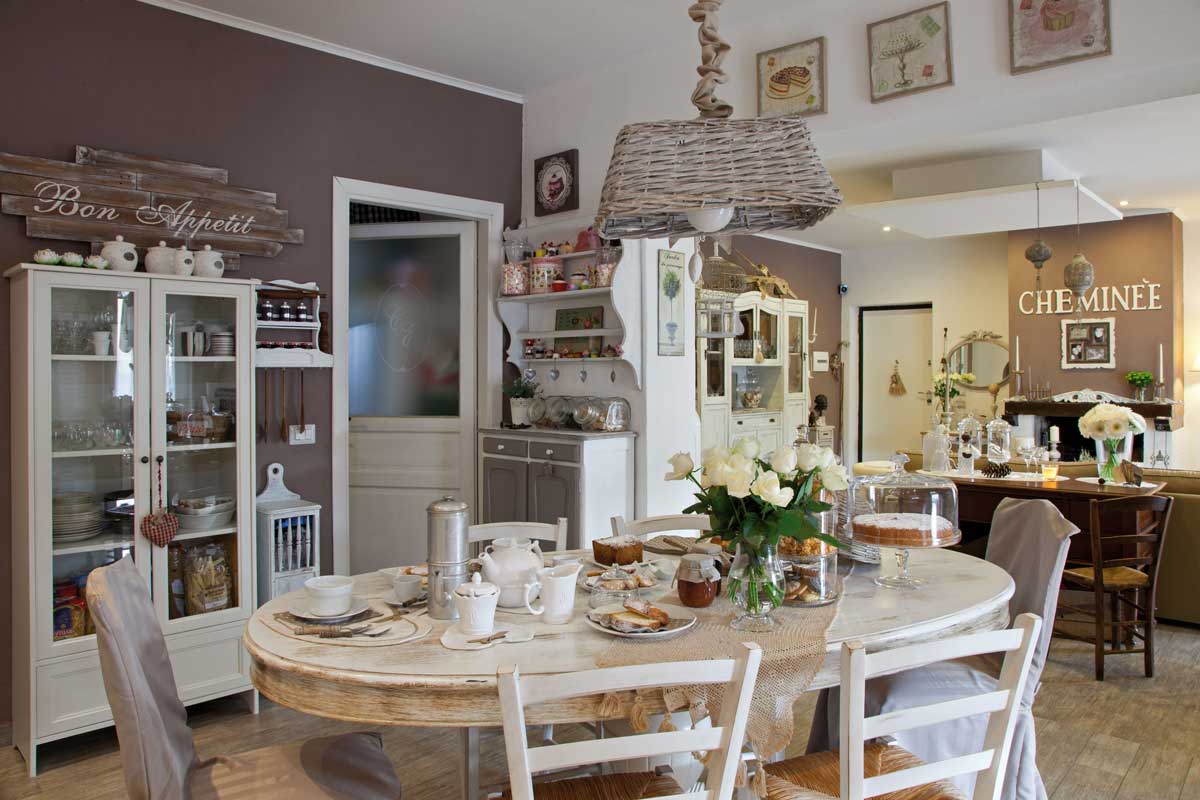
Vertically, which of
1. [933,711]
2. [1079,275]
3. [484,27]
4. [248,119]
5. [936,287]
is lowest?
[933,711]

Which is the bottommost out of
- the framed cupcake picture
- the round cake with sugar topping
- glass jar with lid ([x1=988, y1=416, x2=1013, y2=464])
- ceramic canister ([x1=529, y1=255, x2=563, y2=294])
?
the round cake with sugar topping

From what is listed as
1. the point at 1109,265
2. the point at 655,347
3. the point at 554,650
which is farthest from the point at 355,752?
the point at 1109,265

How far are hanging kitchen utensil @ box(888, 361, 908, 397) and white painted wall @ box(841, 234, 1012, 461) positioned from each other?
0.08m

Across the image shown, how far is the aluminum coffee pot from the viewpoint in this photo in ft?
6.13

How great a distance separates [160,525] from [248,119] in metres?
1.86

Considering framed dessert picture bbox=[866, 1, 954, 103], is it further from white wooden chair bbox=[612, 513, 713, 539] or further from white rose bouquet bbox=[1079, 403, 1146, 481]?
white rose bouquet bbox=[1079, 403, 1146, 481]

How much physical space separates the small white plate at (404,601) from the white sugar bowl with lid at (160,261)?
191 cm

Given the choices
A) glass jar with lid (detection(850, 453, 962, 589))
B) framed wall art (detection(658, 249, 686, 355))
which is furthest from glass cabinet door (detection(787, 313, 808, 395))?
glass jar with lid (detection(850, 453, 962, 589))

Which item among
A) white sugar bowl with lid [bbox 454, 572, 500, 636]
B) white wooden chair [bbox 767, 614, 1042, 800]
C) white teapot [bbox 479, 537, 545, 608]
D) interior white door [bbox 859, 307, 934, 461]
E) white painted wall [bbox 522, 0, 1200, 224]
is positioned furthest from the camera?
interior white door [bbox 859, 307, 934, 461]

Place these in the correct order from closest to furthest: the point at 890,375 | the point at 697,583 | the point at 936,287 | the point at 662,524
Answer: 1. the point at 697,583
2. the point at 662,524
3. the point at 936,287
4. the point at 890,375

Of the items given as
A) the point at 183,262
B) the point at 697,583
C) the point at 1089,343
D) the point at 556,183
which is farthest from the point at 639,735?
the point at 1089,343

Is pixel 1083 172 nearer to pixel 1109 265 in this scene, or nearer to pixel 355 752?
pixel 1109 265

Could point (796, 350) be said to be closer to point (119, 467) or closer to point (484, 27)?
point (484, 27)

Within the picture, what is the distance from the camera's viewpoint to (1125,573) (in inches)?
155
